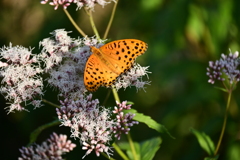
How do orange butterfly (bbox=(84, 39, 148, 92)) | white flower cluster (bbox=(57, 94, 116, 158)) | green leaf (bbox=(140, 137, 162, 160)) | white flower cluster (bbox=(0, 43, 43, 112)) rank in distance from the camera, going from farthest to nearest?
green leaf (bbox=(140, 137, 162, 160)) → white flower cluster (bbox=(0, 43, 43, 112)) → orange butterfly (bbox=(84, 39, 148, 92)) → white flower cluster (bbox=(57, 94, 116, 158))

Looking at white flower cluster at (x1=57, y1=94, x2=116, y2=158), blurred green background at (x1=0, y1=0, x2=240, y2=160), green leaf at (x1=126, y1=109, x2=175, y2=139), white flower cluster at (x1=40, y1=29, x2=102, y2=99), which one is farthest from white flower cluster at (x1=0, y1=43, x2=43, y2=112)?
blurred green background at (x1=0, y1=0, x2=240, y2=160)

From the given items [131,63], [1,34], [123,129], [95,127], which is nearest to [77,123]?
[95,127]

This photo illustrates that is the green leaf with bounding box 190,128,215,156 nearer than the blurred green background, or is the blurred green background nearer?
the green leaf with bounding box 190,128,215,156

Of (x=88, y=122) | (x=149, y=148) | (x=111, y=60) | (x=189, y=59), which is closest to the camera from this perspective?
(x=88, y=122)

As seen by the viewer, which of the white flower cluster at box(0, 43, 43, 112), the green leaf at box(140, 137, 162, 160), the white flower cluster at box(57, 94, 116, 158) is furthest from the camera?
the green leaf at box(140, 137, 162, 160)

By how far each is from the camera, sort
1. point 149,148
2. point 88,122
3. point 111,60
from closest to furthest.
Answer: point 88,122
point 111,60
point 149,148

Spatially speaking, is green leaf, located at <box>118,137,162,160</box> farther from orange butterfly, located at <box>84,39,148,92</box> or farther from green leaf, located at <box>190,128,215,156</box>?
orange butterfly, located at <box>84,39,148,92</box>

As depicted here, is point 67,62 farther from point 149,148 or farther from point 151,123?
point 149,148

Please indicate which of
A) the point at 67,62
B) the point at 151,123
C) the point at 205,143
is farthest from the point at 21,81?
the point at 205,143

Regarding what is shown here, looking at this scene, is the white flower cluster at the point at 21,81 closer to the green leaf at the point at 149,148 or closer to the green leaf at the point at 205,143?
the green leaf at the point at 149,148
